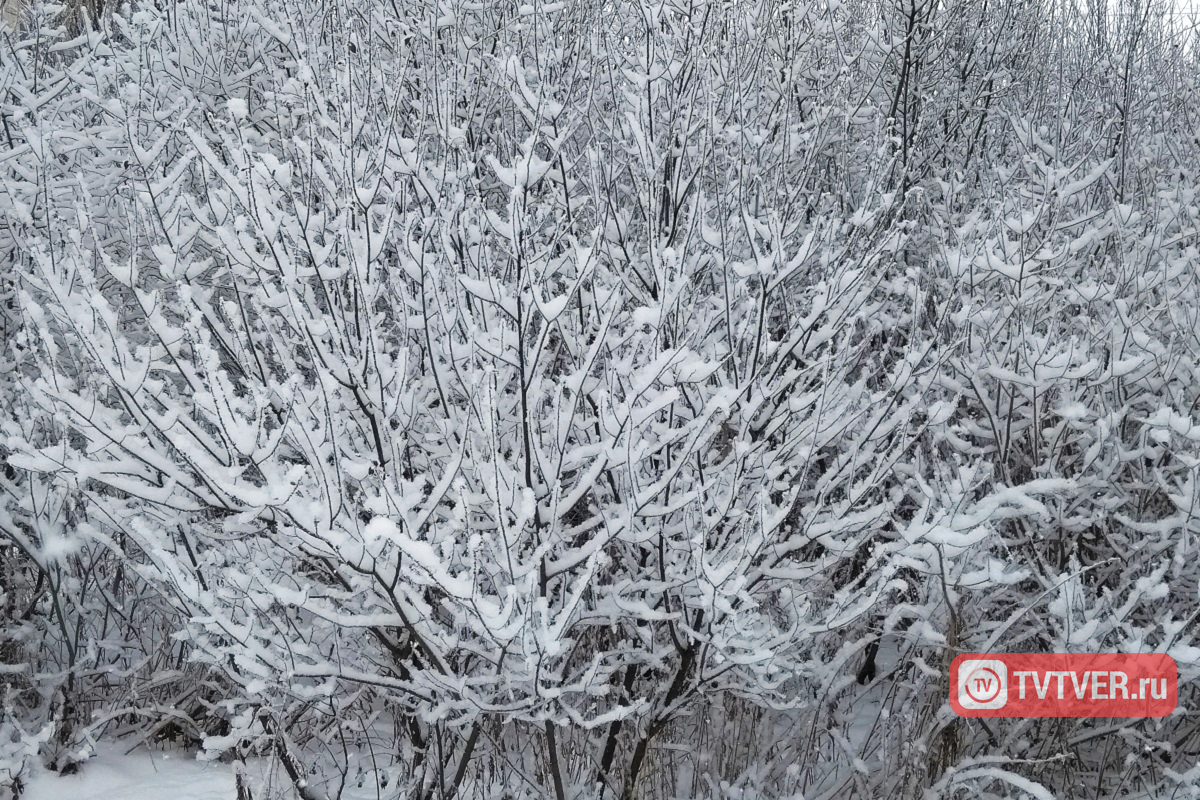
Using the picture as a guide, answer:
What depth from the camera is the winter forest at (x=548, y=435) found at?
260 cm

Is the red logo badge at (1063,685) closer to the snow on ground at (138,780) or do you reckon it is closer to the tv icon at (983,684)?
the tv icon at (983,684)

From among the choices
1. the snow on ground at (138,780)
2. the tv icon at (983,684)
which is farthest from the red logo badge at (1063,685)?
the snow on ground at (138,780)

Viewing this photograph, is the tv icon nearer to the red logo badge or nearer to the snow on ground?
the red logo badge

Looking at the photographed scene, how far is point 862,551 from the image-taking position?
4.91m

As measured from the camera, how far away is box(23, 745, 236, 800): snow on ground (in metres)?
3.56

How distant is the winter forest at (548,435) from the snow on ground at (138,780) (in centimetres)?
5

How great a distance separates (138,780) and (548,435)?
226cm

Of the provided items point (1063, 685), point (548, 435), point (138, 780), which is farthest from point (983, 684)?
point (138, 780)

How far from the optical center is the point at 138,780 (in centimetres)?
369

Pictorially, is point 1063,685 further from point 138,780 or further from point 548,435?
point 138,780

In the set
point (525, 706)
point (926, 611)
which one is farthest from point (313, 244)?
point (926, 611)

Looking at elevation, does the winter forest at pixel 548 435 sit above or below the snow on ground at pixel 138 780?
above

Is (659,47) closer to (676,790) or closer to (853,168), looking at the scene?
(853,168)

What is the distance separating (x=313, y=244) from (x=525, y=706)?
1.49 m
